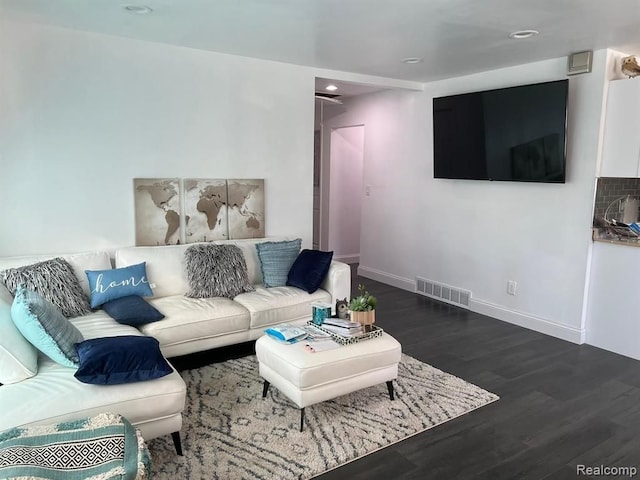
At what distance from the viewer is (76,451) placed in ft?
6.02

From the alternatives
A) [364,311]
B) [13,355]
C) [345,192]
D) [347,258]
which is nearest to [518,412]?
[364,311]

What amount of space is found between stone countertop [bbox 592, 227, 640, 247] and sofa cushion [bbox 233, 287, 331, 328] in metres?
2.41

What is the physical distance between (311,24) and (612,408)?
10.7 ft

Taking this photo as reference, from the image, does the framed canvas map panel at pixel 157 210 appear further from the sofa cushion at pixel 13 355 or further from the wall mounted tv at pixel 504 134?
the wall mounted tv at pixel 504 134

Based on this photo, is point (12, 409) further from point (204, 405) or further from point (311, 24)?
point (311, 24)

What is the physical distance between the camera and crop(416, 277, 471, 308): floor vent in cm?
527

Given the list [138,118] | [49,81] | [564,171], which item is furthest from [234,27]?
[564,171]

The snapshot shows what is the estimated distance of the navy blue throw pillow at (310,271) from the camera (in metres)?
4.09

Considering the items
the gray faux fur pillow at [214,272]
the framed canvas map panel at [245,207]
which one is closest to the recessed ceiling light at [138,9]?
the framed canvas map panel at [245,207]

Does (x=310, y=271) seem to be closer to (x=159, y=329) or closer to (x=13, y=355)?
(x=159, y=329)

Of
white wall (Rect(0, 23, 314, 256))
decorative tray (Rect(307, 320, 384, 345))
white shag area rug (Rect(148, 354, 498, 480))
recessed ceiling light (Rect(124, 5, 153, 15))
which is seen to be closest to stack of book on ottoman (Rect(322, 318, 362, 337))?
decorative tray (Rect(307, 320, 384, 345))

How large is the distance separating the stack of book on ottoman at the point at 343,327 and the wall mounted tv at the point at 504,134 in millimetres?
2462

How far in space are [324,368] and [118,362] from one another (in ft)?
3.61

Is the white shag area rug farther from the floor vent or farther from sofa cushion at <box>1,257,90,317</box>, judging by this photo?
the floor vent
